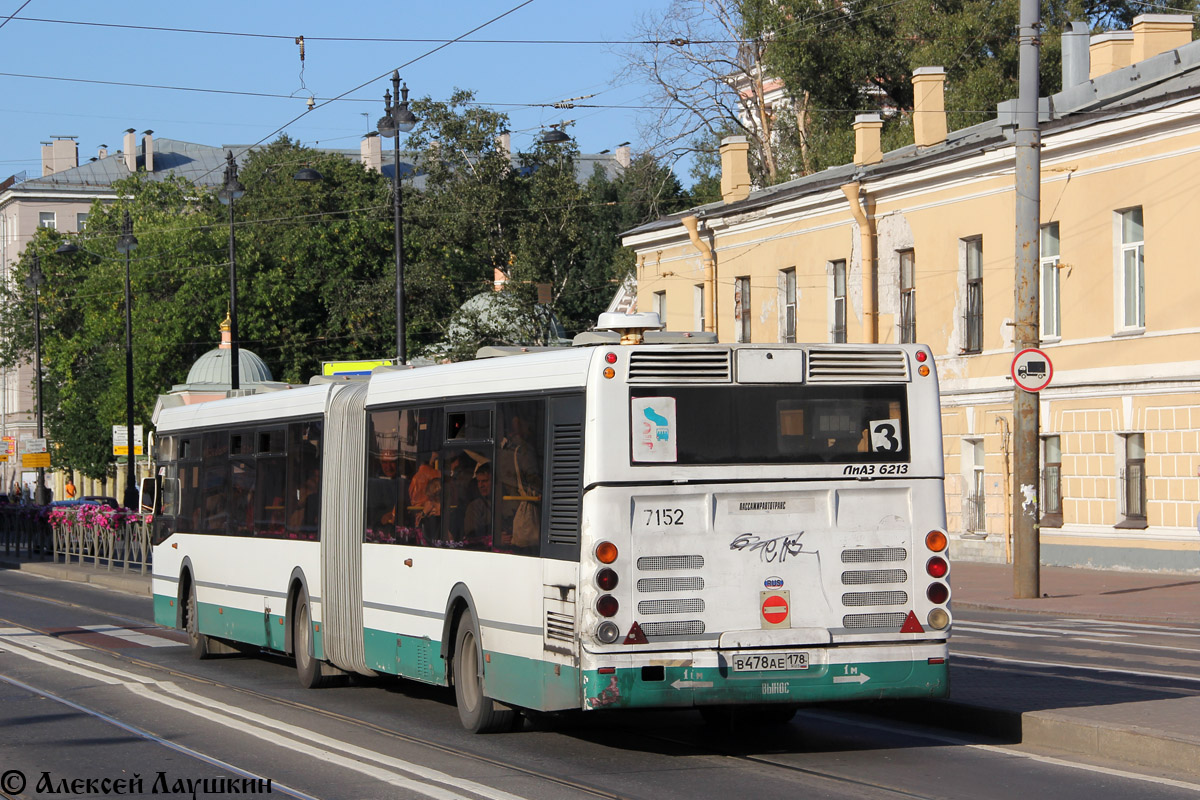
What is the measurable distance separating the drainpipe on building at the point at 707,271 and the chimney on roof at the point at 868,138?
4.99 m

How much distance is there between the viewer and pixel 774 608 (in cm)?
997

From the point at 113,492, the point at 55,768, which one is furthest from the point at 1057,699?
the point at 113,492

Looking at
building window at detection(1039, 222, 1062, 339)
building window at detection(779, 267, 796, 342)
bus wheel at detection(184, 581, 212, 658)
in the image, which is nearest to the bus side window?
bus wheel at detection(184, 581, 212, 658)

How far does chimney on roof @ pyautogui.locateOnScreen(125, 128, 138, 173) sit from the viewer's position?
112250 millimetres

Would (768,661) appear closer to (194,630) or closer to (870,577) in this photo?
(870,577)

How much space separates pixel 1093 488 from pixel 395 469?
20.0 metres

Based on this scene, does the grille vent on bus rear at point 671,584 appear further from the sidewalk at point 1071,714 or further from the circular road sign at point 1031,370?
the circular road sign at point 1031,370

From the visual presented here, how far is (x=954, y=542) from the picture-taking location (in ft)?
110

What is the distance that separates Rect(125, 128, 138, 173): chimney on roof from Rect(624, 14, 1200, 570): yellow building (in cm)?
7845

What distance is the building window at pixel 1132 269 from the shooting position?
29.1 m

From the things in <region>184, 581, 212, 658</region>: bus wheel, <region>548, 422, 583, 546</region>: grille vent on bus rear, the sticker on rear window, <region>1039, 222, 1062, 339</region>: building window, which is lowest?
<region>184, 581, 212, 658</region>: bus wheel

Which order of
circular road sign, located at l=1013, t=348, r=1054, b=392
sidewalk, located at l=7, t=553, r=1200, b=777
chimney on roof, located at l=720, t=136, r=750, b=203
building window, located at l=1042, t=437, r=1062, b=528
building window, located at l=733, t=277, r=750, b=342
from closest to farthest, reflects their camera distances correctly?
sidewalk, located at l=7, t=553, r=1200, b=777
circular road sign, located at l=1013, t=348, r=1054, b=392
building window, located at l=1042, t=437, r=1062, b=528
building window, located at l=733, t=277, r=750, b=342
chimney on roof, located at l=720, t=136, r=750, b=203

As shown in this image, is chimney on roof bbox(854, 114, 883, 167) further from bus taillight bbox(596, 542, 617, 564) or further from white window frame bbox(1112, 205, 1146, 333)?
bus taillight bbox(596, 542, 617, 564)

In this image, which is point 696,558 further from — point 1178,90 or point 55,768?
point 1178,90
